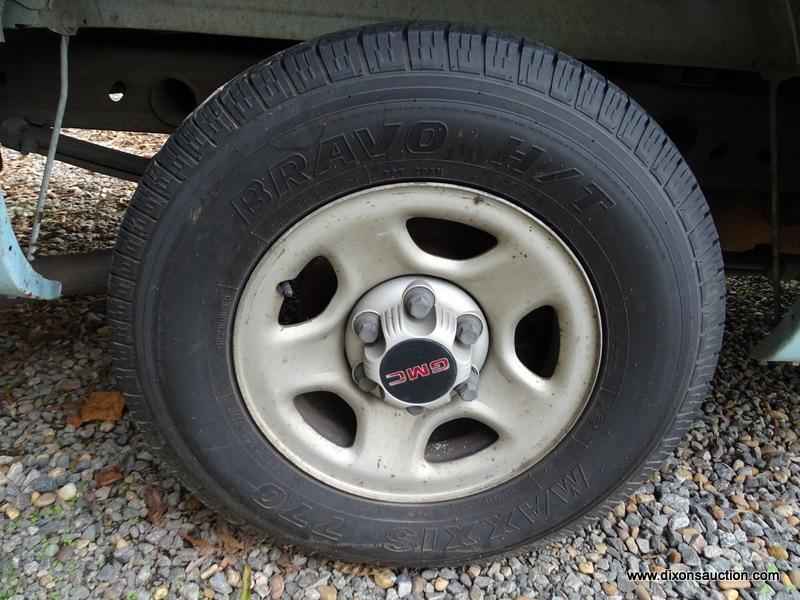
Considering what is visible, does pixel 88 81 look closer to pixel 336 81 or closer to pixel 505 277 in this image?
pixel 336 81

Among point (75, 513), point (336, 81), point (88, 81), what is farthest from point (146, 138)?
point (336, 81)

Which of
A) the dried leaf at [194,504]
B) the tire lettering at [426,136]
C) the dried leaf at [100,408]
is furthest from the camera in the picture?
the dried leaf at [100,408]

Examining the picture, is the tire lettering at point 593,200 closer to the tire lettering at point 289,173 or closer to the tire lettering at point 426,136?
the tire lettering at point 426,136

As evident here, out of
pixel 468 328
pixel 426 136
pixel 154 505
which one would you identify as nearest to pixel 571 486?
pixel 468 328

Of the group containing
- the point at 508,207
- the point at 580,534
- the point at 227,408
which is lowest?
→ the point at 580,534

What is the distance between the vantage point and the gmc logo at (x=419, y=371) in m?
1.57

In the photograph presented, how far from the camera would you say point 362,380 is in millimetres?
1649

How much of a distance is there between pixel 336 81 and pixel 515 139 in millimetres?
415

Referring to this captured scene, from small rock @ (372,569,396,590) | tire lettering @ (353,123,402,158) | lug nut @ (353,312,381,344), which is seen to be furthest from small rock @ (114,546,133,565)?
tire lettering @ (353,123,402,158)

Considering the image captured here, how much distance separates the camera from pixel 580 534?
1972 millimetres

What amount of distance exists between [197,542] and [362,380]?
2.43 ft

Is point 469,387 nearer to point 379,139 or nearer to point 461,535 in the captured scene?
point 461,535

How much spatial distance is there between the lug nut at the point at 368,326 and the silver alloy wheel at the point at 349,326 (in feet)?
0.22

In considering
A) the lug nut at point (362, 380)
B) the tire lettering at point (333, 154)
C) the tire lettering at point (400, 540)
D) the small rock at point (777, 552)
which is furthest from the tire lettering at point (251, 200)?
the small rock at point (777, 552)
